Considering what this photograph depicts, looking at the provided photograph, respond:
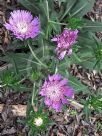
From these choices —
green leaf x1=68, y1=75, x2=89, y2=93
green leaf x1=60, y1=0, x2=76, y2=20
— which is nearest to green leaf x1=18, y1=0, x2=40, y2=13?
green leaf x1=60, y1=0, x2=76, y2=20

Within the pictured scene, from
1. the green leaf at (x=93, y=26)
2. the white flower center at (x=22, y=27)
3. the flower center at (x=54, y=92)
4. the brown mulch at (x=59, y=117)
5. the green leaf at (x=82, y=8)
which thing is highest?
the green leaf at (x=82, y=8)

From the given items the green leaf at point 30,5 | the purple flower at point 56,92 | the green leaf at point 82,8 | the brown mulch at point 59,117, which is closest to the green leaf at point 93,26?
the green leaf at point 82,8

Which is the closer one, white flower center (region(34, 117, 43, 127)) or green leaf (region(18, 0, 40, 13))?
white flower center (region(34, 117, 43, 127))

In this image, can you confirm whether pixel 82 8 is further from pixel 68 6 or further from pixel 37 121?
pixel 37 121

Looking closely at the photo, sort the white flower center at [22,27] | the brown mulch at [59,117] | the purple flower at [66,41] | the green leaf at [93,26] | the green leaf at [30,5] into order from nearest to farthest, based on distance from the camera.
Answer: the purple flower at [66,41], the white flower center at [22,27], the brown mulch at [59,117], the green leaf at [30,5], the green leaf at [93,26]

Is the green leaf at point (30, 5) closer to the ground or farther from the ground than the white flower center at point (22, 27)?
farther from the ground

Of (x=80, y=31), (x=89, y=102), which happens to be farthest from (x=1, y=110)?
(x=80, y=31)

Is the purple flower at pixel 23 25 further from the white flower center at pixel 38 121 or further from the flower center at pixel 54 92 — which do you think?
the white flower center at pixel 38 121

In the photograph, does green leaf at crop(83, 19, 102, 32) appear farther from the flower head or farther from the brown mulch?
the flower head
